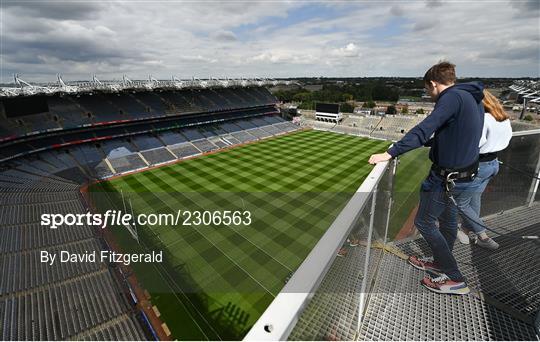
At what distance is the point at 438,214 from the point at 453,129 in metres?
1.00

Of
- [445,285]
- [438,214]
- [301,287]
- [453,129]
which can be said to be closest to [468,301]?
[445,285]

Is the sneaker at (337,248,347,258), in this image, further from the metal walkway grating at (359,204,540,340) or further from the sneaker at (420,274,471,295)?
the sneaker at (420,274,471,295)

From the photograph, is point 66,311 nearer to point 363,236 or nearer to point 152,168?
point 363,236

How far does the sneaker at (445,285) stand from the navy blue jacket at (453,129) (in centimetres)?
129

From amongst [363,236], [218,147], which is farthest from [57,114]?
[363,236]

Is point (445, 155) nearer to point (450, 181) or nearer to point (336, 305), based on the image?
point (450, 181)

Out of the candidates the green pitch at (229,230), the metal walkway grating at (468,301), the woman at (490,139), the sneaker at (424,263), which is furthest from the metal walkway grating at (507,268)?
the green pitch at (229,230)

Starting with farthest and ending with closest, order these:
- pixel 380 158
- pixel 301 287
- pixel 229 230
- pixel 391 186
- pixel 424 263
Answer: pixel 229 230
pixel 391 186
pixel 424 263
pixel 380 158
pixel 301 287

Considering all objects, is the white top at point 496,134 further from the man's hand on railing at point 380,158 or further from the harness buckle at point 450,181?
the man's hand on railing at point 380,158

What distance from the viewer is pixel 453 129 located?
275 cm

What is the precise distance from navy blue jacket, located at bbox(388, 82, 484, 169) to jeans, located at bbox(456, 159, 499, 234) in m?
0.48

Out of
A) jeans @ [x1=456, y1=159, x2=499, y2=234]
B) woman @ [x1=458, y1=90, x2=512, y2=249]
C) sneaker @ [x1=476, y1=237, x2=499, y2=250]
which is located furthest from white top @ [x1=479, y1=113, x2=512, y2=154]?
sneaker @ [x1=476, y1=237, x2=499, y2=250]

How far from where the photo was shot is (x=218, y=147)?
37.2 m

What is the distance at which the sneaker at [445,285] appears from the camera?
2.87 meters
